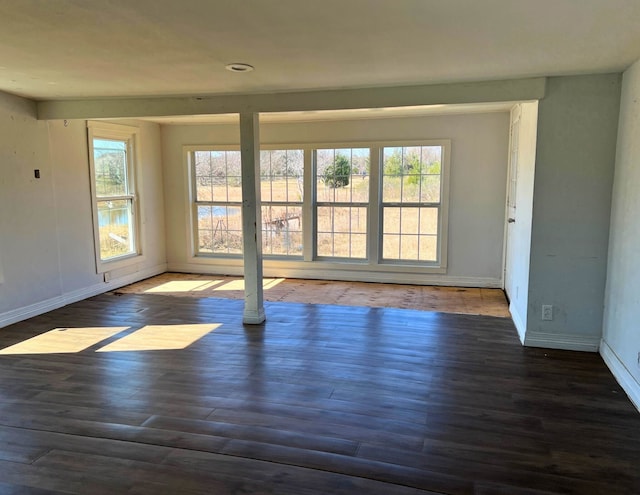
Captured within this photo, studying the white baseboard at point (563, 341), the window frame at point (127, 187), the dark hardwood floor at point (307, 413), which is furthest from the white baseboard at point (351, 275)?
the white baseboard at point (563, 341)

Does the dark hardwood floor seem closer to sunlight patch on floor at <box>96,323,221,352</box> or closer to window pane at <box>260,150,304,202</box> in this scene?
sunlight patch on floor at <box>96,323,221,352</box>

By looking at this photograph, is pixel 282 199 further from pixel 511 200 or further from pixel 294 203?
pixel 511 200

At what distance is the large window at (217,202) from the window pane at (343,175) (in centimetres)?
134

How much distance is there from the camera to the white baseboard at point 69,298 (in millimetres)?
4820

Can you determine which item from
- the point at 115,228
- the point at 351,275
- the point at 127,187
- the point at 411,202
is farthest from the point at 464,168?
the point at 115,228

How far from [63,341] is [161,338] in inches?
34.6

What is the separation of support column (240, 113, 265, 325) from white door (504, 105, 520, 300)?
2733 millimetres

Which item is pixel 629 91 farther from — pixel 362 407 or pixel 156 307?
pixel 156 307

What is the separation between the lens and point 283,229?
723cm

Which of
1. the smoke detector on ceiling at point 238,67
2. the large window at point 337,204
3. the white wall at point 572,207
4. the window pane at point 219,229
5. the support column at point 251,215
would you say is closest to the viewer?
the smoke detector on ceiling at point 238,67

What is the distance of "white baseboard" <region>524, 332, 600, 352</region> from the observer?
13.0 feet

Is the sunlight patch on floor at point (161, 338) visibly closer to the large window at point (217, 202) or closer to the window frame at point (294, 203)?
the window frame at point (294, 203)

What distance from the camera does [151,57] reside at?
3.16 metres

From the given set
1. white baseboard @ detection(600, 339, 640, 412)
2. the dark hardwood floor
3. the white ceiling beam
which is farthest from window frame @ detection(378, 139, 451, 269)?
white baseboard @ detection(600, 339, 640, 412)
